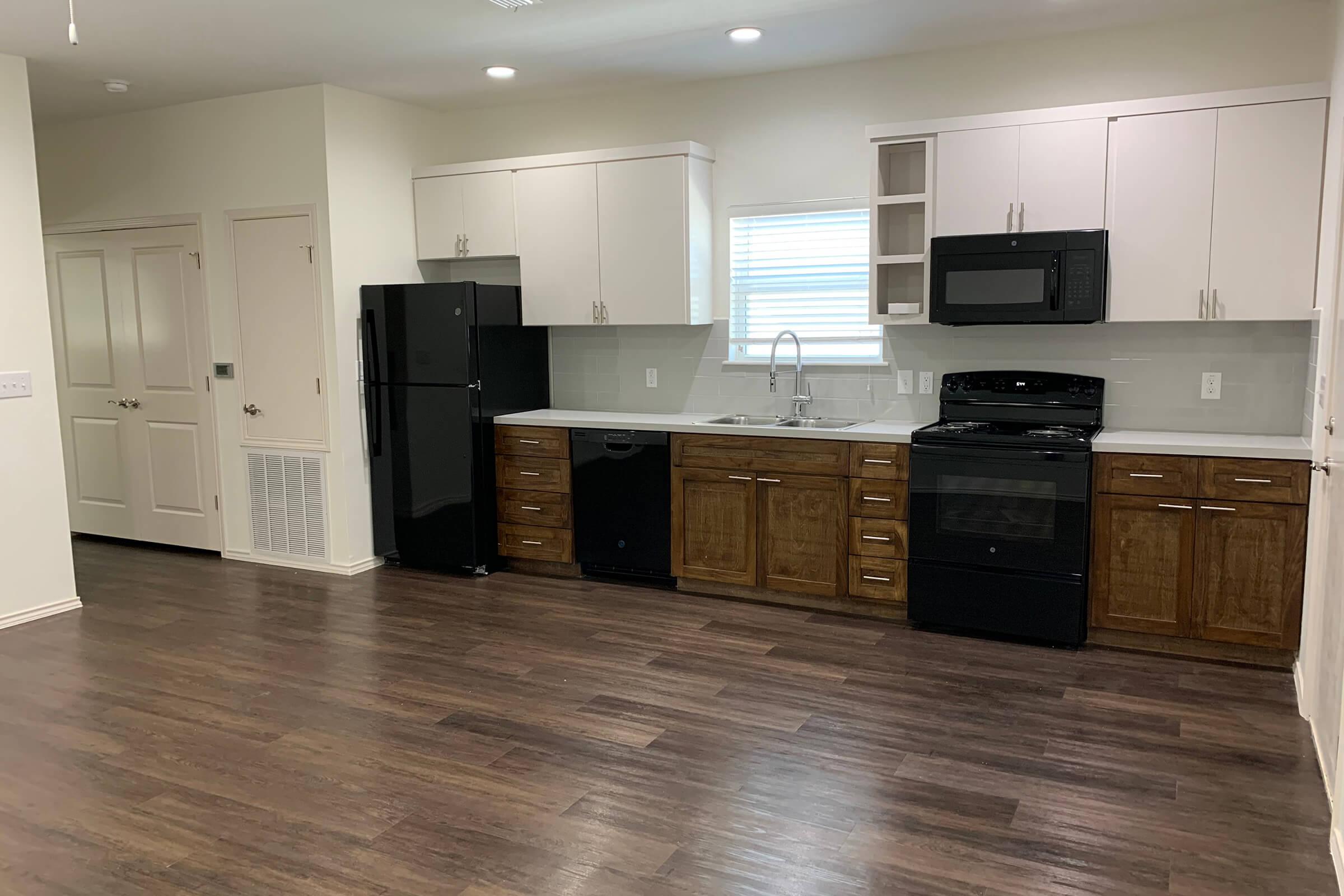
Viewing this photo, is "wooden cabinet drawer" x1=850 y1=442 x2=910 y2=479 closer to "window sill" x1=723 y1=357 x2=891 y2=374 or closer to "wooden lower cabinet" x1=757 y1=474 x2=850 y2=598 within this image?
"wooden lower cabinet" x1=757 y1=474 x2=850 y2=598

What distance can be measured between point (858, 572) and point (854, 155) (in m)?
2.04

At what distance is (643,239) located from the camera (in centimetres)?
519

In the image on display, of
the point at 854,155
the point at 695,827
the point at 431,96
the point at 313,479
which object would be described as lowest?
the point at 695,827

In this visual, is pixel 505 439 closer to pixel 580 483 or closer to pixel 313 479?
pixel 580 483

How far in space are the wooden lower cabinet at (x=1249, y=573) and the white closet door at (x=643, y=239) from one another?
2.61 m

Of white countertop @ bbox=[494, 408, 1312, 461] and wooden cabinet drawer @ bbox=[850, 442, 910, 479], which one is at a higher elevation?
white countertop @ bbox=[494, 408, 1312, 461]

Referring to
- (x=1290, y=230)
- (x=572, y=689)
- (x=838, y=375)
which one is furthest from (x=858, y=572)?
(x=1290, y=230)

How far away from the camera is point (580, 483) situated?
207 inches

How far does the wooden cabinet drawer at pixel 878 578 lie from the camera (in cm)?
446

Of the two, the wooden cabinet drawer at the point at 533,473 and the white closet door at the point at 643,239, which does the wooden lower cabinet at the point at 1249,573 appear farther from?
the wooden cabinet drawer at the point at 533,473

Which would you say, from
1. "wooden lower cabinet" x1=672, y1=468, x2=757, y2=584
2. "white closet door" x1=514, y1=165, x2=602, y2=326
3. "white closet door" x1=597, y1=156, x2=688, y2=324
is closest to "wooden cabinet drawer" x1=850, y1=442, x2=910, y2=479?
"wooden lower cabinet" x1=672, y1=468, x2=757, y2=584

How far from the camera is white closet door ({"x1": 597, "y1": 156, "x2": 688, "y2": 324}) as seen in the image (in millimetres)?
5102

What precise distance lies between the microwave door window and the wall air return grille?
3481 millimetres

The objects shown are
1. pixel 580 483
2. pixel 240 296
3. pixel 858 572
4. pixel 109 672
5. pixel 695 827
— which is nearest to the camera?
pixel 695 827
